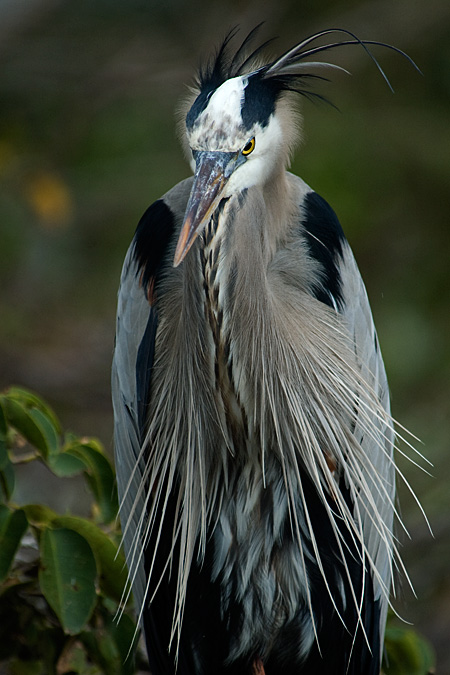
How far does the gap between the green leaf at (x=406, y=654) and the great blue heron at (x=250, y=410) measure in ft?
0.15

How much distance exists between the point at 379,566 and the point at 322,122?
3.43 m

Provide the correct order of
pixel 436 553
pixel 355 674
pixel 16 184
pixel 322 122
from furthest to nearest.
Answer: pixel 322 122, pixel 16 184, pixel 436 553, pixel 355 674

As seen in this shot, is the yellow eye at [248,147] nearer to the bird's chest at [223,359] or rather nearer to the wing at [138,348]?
the bird's chest at [223,359]

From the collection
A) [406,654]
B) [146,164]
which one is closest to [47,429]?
[406,654]

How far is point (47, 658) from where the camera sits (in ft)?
5.32

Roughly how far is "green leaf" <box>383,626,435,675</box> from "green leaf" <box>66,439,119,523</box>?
24.3 inches

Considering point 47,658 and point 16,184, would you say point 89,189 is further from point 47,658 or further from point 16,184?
point 47,658

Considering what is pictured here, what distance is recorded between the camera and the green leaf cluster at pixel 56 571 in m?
1.52

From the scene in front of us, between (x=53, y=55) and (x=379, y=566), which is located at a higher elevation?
(x=53, y=55)

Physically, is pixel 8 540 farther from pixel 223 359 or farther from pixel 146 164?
pixel 146 164

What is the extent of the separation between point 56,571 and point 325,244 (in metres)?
0.80

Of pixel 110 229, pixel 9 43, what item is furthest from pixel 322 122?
pixel 9 43

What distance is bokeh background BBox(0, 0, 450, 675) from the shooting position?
4.44 m

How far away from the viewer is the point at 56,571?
59.7 inches
